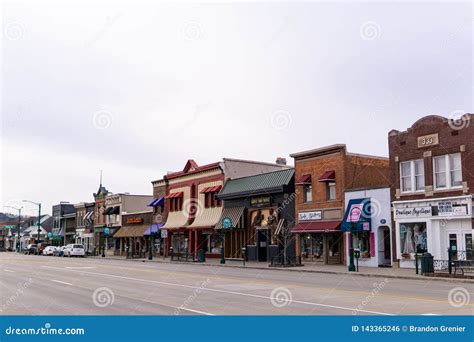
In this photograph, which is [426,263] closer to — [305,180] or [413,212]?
[413,212]

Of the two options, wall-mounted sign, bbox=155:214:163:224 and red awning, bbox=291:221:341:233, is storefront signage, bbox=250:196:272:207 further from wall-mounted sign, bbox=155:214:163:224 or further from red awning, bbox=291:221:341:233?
wall-mounted sign, bbox=155:214:163:224

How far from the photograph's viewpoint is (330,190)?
3791 centimetres

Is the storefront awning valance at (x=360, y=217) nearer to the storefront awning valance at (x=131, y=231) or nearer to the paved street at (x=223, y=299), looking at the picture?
the paved street at (x=223, y=299)

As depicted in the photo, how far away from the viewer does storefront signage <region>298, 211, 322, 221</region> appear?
125ft

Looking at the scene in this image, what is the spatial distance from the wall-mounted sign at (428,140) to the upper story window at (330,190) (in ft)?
23.9

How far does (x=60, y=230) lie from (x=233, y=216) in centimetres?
5433

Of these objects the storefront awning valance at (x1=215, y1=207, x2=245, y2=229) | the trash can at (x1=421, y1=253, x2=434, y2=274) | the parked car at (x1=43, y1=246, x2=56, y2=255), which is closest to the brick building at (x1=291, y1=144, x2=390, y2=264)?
the storefront awning valance at (x1=215, y1=207, x2=245, y2=229)

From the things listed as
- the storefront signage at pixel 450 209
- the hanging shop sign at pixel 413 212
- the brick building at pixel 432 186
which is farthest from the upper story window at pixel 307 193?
the storefront signage at pixel 450 209

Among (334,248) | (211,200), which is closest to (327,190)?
(334,248)

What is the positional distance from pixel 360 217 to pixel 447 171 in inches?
248

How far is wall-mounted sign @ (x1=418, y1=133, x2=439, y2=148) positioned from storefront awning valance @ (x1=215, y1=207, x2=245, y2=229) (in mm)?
17290

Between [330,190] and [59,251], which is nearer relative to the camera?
[330,190]

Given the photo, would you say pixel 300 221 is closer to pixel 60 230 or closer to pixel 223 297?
pixel 223 297

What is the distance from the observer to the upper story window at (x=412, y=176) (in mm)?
31875
